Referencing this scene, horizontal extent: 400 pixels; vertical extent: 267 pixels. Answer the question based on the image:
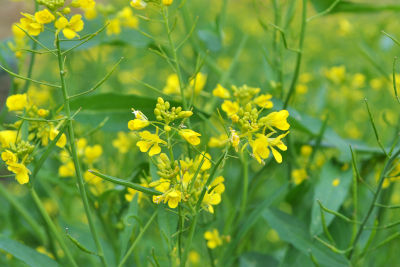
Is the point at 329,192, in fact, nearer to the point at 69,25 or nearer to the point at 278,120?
the point at 278,120

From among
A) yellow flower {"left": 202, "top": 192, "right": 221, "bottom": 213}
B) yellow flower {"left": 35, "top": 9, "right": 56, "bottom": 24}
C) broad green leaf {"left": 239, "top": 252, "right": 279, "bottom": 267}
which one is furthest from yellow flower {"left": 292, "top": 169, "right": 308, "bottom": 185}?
yellow flower {"left": 35, "top": 9, "right": 56, "bottom": 24}

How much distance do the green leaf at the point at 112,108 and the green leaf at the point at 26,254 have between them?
264 millimetres

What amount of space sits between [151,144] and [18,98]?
0.28m

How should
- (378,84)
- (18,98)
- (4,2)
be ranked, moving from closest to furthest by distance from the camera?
(18,98), (378,84), (4,2)

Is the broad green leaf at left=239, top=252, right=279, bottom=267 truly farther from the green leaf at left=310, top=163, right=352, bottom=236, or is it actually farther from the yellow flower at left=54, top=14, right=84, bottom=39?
the yellow flower at left=54, top=14, right=84, bottom=39

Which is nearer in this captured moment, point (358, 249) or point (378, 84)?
point (358, 249)

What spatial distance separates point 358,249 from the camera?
3.31 feet

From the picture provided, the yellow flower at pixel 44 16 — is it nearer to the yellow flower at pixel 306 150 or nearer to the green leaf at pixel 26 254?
the green leaf at pixel 26 254

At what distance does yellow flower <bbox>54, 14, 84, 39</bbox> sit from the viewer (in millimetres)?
604

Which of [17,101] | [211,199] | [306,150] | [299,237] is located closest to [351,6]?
[306,150]

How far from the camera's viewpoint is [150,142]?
61 cm

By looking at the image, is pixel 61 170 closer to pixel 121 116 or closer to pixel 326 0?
pixel 121 116

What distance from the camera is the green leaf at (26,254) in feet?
2.38

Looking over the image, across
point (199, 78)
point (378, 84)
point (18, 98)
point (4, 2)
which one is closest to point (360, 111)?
point (378, 84)
